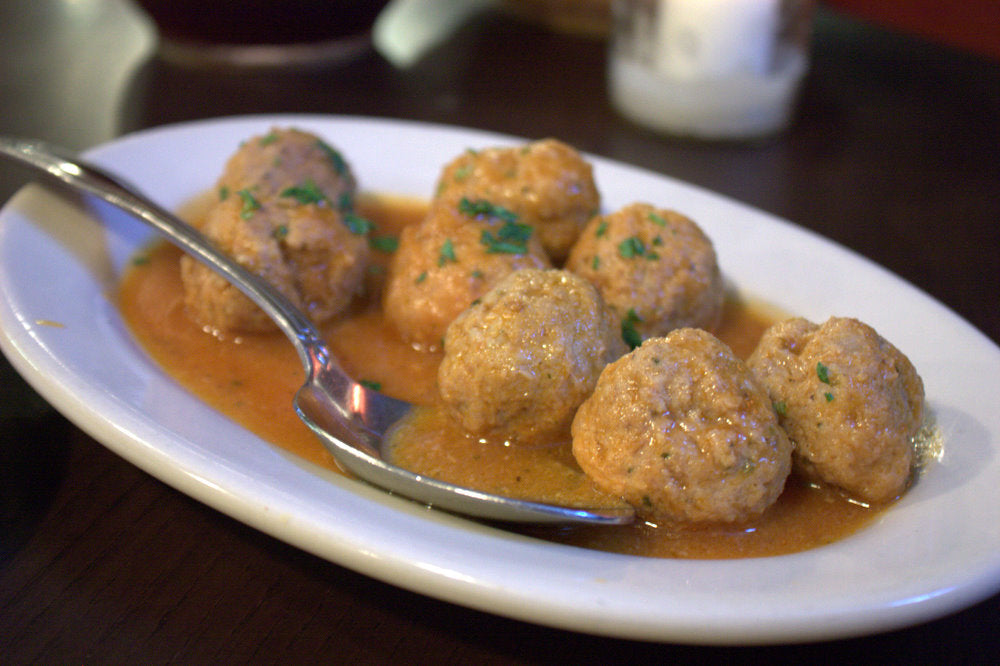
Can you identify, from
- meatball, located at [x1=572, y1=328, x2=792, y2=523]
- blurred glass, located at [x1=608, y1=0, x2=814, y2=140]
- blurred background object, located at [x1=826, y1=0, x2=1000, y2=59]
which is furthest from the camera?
blurred background object, located at [x1=826, y1=0, x2=1000, y2=59]

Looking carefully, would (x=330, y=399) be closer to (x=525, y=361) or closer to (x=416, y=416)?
(x=416, y=416)

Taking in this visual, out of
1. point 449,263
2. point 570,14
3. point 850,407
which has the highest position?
point 850,407

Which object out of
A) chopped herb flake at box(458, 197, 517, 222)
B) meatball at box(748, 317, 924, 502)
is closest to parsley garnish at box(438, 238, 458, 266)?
chopped herb flake at box(458, 197, 517, 222)

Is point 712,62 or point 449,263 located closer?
point 449,263

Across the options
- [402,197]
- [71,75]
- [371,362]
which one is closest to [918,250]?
[402,197]

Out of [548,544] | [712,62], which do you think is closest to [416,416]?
[548,544]

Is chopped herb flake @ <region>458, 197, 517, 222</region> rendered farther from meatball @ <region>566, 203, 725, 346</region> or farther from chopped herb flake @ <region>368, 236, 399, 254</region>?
chopped herb flake @ <region>368, 236, 399, 254</region>

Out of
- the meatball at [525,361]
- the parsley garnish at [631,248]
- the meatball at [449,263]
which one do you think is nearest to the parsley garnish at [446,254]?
the meatball at [449,263]
